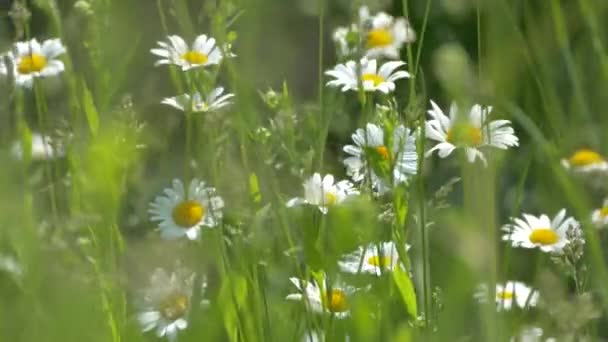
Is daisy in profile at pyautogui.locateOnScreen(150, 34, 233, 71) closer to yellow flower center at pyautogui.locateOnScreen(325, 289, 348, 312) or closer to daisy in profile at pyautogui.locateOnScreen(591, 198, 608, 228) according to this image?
yellow flower center at pyautogui.locateOnScreen(325, 289, 348, 312)

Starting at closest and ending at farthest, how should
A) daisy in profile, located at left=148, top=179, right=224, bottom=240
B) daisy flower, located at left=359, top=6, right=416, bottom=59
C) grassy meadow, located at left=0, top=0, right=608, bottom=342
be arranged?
grassy meadow, located at left=0, top=0, right=608, bottom=342 < daisy in profile, located at left=148, top=179, right=224, bottom=240 < daisy flower, located at left=359, top=6, right=416, bottom=59

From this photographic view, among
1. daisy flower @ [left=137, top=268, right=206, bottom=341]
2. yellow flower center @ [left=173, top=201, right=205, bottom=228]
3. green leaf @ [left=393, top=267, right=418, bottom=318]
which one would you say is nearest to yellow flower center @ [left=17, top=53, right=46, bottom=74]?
yellow flower center @ [left=173, top=201, right=205, bottom=228]

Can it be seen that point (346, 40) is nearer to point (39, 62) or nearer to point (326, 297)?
point (326, 297)

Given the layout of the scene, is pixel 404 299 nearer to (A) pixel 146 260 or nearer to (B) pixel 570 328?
(A) pixel 146 260

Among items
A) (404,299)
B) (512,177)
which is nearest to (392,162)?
(404,299)

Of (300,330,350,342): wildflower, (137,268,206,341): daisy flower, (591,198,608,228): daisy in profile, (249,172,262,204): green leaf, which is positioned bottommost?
(300,330,350,342): wildflower


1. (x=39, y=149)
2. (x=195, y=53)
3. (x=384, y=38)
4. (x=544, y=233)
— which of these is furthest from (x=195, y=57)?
(x=39, y=149)

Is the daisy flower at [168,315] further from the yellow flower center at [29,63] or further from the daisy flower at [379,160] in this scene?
the yellow flower center at [29,63]

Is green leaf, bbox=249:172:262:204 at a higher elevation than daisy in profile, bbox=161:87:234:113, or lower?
lower
